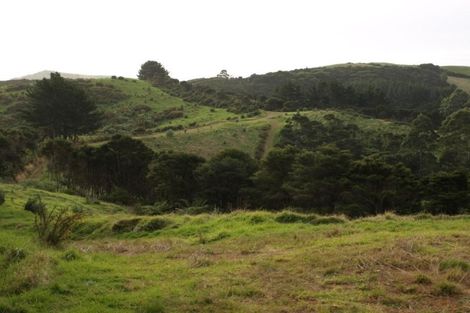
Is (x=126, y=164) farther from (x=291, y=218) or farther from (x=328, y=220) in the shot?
(x=328, y=220)

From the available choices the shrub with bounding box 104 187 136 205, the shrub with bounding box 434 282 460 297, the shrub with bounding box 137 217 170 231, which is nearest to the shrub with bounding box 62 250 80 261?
the shrub with bounding box 137 217 170 231

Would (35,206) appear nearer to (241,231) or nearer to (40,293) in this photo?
(241,231)


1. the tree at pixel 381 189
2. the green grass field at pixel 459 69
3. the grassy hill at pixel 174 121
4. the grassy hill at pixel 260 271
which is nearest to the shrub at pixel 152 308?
the grassy hill at pixel 260 271

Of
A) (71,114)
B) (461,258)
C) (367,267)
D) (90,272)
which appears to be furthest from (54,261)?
(71,114)

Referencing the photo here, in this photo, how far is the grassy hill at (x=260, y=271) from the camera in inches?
268

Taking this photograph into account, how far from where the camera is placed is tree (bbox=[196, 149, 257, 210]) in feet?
101

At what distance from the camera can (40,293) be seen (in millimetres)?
7004

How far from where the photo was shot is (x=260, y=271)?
8.61 meters

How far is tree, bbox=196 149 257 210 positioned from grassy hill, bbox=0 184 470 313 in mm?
17296

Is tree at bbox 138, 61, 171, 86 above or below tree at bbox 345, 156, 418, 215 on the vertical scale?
above

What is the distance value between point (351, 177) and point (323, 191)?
6.12 feet

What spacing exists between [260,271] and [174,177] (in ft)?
77.5

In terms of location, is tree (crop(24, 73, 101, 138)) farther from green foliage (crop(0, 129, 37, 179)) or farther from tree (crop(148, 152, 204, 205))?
tree (crop(148, 152, 204, 205))

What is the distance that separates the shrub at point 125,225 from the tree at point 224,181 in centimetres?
1465
